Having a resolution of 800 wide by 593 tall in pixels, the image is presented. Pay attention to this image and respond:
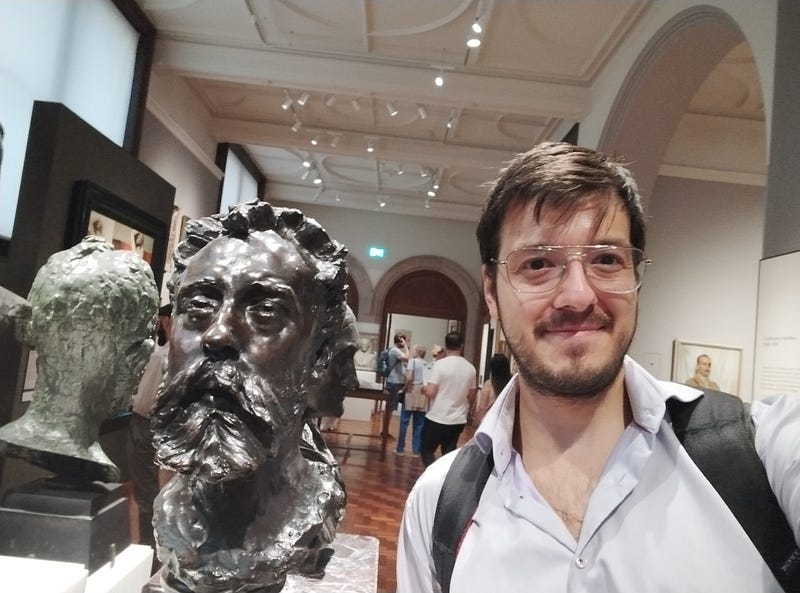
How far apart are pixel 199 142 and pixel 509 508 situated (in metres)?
7.87

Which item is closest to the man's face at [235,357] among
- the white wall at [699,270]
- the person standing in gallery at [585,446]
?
the person standing in gallery at [585,446]

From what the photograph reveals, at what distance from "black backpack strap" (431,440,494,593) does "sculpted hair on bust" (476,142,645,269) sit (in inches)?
19.8

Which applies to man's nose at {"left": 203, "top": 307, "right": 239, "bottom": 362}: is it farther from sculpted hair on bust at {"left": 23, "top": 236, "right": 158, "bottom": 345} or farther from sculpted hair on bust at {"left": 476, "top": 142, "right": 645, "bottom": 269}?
sculpted hair on bust at {"left": 23, "top": 236, "right": 158, "bottom": 345}

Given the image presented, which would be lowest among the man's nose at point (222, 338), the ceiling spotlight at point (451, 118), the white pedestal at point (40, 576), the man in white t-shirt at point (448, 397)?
the white pedestal at point (40, 576)

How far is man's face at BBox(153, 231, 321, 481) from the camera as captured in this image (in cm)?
141

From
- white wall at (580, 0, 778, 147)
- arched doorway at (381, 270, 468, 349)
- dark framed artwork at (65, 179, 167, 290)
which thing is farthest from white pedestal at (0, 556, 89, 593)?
arched doorway at (381, 270, 468, 349)

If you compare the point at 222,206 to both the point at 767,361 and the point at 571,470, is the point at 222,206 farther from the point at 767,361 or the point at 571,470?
the point at 571,470

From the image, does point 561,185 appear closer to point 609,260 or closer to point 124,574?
point 609,260

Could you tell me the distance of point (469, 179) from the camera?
427 inches

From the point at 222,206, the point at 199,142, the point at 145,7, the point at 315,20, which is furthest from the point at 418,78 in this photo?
the point at 222,206

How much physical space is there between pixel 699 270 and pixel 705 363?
100 cm

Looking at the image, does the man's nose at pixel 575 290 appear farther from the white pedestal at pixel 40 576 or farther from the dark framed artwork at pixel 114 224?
the dark framed artwork at pixel 114 224

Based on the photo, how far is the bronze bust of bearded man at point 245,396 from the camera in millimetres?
1428

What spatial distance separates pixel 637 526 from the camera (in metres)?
1.15
